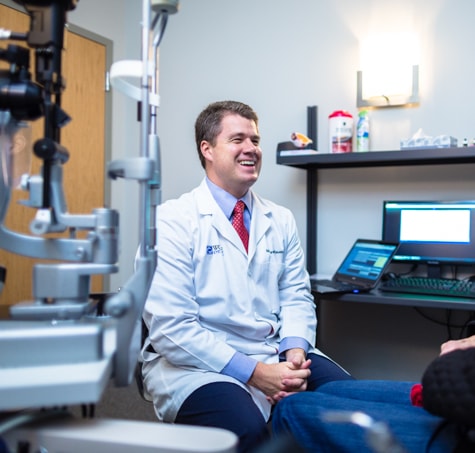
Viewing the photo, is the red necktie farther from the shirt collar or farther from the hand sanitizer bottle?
the hand sanitizer bottle

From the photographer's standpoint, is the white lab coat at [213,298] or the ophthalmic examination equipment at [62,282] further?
the white lab coat at [213,298]

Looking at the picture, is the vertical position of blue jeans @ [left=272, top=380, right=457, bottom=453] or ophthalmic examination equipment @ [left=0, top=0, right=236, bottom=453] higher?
ophthalmic examination equipment @ [left=0, top=0, right=236, bottom=453]

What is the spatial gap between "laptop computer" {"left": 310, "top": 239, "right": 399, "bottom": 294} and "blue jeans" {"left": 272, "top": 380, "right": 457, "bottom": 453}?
3.36 feet

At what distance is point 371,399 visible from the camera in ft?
3.99

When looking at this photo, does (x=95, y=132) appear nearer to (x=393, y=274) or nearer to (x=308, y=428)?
(x=393, y=274)

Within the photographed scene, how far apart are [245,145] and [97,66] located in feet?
5.55

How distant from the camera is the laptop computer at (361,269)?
2.21 metres

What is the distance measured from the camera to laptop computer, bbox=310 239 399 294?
7.25ft

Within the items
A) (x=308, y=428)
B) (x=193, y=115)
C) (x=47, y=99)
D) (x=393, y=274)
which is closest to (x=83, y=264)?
(x=47, y=99)

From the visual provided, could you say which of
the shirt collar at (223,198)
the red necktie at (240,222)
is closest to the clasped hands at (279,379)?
the red necktie at (240,222)

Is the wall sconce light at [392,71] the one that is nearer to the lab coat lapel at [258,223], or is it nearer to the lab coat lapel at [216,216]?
the lab coat lapel at [258,223]

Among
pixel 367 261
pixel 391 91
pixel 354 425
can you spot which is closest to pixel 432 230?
pixel 367 261

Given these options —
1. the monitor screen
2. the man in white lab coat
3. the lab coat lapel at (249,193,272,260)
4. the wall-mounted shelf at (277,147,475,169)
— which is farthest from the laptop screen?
the lab coat lapel at (249,193,272,260)

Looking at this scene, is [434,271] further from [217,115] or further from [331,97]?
[217,115]
